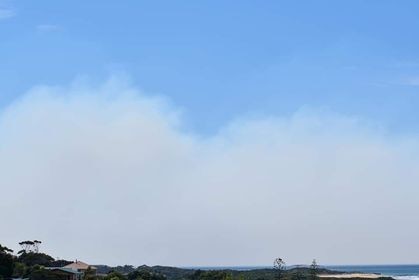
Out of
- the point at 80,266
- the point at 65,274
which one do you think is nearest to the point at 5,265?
the point at 65,274

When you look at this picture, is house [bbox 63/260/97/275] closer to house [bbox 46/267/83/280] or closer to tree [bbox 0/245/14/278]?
house [bbox 46/267/83/280]

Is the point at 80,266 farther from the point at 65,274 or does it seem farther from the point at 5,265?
the point at 5,265

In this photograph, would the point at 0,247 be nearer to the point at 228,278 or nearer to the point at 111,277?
the point at 111,277

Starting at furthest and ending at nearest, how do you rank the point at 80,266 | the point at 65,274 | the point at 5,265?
1. the point at 80,266
2. the point at 65,274
3. the point at 5,265

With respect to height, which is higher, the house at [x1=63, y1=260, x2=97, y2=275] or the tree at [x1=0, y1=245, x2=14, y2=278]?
the house at [x1=63, y1=260, x2=97, y2=275]

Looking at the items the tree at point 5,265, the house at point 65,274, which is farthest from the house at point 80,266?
the tree at point 5,265

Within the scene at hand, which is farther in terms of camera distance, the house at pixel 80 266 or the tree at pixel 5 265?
the house at pixel 80 266

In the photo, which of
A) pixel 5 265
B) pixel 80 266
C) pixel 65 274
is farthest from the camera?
pixel 80 266

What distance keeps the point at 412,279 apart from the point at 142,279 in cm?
8499

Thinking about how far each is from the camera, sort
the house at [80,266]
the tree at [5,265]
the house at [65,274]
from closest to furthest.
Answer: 1. the tree at [5,265]
2. the house at [65,274]
3. the house at [80,266]

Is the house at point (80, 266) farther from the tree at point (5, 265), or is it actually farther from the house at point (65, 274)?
the tree at point (5, 265)

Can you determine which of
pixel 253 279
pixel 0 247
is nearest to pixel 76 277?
pixel 0 247

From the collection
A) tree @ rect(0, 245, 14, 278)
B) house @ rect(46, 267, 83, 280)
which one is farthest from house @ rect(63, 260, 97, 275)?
tree @ rect(0, 245, 14, 278)

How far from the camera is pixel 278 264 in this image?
107 m
